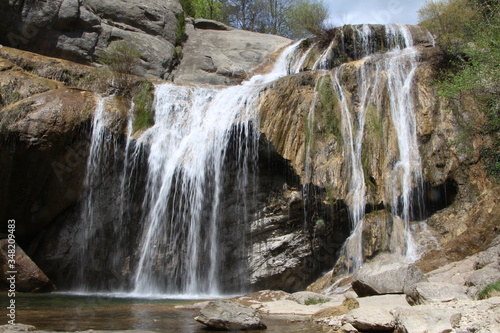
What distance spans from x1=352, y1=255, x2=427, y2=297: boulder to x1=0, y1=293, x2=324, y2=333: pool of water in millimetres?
1977

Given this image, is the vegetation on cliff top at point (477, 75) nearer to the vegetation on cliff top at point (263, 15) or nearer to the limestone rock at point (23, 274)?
the limestone rock at point (23, 274)

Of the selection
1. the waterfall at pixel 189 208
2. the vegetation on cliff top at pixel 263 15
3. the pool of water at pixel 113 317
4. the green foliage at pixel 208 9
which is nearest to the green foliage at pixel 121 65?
the waterfall at pixel 189 208

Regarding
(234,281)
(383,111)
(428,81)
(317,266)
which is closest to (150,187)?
(234,281)

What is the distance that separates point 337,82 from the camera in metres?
16.1

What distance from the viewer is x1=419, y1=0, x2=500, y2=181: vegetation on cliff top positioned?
12008mm

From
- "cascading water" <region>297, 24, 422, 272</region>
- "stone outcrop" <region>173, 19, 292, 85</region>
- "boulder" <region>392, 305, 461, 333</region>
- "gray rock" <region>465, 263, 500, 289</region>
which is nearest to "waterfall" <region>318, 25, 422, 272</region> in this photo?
"cascading water" <region>297, 24, 422, 272</region>

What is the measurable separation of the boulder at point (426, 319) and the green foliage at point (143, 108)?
39.9 feet

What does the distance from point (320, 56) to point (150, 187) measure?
11.4m

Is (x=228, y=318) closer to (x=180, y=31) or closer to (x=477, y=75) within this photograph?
(x=477, y=75)

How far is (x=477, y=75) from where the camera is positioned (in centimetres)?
1212

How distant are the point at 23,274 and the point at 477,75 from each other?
48.9 feet

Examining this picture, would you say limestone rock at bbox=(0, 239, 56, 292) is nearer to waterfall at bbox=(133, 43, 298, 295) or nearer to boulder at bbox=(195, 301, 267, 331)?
waterfall at bbox=(133, 43, 298, 295)

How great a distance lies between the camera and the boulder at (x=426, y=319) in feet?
17.3

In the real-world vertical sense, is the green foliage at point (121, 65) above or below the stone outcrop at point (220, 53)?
below
